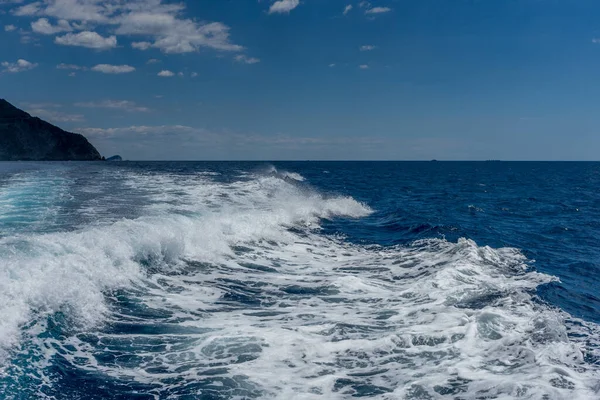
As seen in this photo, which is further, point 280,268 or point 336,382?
point 280,268

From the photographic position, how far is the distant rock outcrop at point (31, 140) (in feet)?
417

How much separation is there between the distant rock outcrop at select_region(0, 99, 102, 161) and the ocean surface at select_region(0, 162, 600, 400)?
407 ft

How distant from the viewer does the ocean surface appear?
7145mm

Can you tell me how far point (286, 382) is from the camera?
7.17 m

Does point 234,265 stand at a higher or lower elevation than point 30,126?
lower

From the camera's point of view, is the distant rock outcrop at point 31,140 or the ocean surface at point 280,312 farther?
the distant rock outcrop at point 31,140

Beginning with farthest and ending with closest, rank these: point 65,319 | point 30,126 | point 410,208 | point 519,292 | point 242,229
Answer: point 30,126 → point 410,208 → point 242,229 → point 519,292 → point 65,319

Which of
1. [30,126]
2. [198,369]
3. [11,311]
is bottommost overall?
[198,369]

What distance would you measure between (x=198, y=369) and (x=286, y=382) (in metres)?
1.45

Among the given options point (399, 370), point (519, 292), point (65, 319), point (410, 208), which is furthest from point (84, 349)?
point (410, 208)

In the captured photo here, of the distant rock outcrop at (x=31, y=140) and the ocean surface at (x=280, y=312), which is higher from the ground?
the distant rock outcrop at (x=31, y=140)

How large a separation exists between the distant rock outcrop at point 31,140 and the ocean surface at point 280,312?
123935 millimetres

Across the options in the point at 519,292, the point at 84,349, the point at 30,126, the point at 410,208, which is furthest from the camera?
the point at 30,126

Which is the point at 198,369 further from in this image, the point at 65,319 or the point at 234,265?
the point at 234,265
